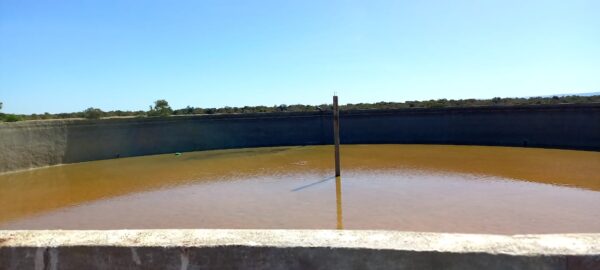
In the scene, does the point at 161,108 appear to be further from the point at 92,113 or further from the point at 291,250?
the point at 291,250

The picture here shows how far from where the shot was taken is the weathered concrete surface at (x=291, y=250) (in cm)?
152

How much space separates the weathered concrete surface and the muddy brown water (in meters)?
4.54

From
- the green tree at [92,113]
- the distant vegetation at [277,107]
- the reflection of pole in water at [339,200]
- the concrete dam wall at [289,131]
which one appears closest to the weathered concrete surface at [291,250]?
the reflection of pole in water at [339,200]

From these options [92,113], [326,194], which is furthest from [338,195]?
[92,113]

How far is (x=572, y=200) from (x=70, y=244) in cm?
797

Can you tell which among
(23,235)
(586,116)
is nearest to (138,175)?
(23,235)

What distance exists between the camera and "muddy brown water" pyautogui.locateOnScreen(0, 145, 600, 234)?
662 cm

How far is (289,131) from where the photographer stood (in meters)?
20.3

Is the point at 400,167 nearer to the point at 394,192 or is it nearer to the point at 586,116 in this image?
the point at 394,192

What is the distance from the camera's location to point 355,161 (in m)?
13.8

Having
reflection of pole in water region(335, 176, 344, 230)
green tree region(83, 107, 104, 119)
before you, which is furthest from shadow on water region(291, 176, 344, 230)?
green tree region(83, 107, 104, 119)

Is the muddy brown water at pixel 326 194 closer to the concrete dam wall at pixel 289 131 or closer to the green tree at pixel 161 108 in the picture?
the concrete dam wall at pixel 289 131

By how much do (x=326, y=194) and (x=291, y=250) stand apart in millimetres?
7183

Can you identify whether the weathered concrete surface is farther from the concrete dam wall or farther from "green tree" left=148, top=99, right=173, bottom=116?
"green tree" left=148, top=99, right=173, bottom=116
